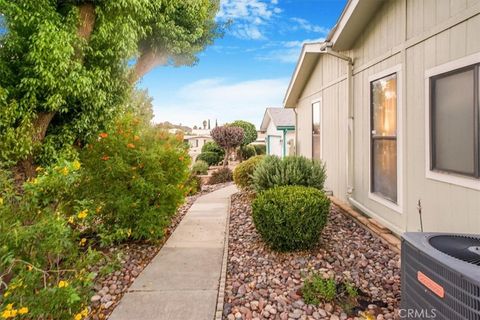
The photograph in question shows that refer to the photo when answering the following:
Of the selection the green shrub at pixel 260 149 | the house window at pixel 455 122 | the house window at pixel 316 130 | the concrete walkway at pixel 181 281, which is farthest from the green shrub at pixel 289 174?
the green shrub at pixel 260 149

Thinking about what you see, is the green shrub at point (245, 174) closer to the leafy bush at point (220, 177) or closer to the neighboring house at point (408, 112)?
the neighboring house at point (408, 112)

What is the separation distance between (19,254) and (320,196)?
3.51 m

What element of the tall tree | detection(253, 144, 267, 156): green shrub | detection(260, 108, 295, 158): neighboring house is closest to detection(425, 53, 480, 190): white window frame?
the tall tree

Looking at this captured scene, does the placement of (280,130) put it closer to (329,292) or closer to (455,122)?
(455,122)

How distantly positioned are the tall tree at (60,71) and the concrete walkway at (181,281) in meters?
3.95

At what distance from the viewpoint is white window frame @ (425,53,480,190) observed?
2.84 meters

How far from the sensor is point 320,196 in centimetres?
428

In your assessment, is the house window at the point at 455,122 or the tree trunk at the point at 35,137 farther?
the tree trunk at the point at 35,137

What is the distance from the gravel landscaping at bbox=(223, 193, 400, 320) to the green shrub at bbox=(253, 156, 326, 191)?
3.34 ft

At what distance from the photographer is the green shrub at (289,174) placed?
5.73 metres

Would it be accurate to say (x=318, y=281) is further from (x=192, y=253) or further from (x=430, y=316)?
(x=192, y=253)

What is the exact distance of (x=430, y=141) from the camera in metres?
3.45

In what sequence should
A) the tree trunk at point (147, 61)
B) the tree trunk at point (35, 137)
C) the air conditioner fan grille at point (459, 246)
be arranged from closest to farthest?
the air conditioner fan grille at point (459, 246) < the tree trunk at point (35, 137) < the tree trunk at point (147, 61)

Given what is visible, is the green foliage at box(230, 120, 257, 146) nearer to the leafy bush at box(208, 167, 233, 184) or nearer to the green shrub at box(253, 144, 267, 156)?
the green shrub at box(253, 144, 267, 156)
